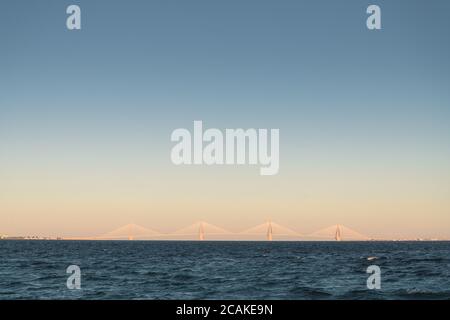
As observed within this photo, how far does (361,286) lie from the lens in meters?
42.0
